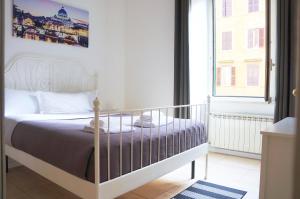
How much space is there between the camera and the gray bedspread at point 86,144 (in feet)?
5.17

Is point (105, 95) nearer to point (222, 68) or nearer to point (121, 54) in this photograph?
point (121, 54)

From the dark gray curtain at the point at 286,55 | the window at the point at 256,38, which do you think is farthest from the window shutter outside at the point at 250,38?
the dark gray curtain at the point at 286,55

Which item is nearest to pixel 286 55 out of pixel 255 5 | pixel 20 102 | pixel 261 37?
pixel 261 37

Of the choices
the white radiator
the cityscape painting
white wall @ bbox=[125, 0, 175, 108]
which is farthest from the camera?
white wall @ bbox=[125, 0, 175, 108]

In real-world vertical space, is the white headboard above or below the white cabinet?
above

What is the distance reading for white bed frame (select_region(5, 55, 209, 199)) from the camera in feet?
5.09

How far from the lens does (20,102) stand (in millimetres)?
2896

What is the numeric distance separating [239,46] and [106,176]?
9.27 feet

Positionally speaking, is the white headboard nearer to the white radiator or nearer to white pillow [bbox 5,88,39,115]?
white pillow [bbox 5,88,39,115]

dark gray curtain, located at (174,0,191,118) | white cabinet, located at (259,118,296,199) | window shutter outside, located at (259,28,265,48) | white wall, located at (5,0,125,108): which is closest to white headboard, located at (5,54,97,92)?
white wall, located at (5,0,125,108)

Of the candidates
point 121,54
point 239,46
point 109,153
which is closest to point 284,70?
point 239,46

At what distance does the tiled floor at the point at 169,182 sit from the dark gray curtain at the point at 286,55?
0.80m

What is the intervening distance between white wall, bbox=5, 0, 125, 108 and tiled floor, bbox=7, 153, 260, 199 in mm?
1721

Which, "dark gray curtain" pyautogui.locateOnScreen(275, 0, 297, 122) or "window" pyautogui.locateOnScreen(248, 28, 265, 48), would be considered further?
"window" pyautogui.locateOnScreen(248, 28, 265, 48)
